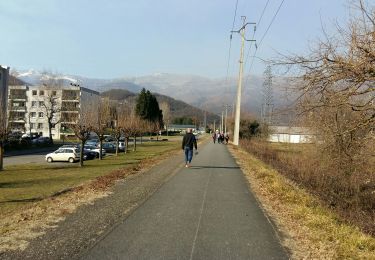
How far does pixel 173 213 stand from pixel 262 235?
2231 mm

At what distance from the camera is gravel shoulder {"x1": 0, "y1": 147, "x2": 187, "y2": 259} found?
20.0 ft

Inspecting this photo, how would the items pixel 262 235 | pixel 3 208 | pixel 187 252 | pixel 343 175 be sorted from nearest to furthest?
pixel 187 252 → pixel 262 235 → pixel 3 208 → pixel 343 175

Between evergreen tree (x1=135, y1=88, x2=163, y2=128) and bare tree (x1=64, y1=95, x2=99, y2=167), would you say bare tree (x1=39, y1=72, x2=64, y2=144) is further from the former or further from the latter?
bare tree (x1=64, y1=95, x2=99, y2=167)

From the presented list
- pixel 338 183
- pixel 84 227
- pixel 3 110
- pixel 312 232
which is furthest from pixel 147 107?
pixel 312 232

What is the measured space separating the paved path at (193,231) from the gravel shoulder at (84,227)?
0.20m

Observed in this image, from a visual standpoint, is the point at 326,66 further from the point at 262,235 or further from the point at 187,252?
the point at 187,252

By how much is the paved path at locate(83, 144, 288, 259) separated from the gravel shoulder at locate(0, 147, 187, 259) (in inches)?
7.9

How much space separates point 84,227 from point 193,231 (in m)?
1.84

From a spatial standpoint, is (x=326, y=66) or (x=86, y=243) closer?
(x=86, y=243)

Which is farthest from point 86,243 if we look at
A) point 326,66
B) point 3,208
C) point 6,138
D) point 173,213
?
point 6,138

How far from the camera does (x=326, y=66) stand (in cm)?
780

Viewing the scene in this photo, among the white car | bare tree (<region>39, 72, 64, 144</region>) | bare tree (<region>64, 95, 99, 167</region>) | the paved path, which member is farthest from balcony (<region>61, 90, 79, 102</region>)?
the paved path

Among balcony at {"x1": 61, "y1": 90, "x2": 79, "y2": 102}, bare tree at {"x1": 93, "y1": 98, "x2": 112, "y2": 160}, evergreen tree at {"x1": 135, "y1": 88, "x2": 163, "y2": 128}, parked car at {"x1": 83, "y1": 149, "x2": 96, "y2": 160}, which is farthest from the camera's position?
evergreen tree at {"x1": 135, "y1": 88, "x2": 163, "y2": 128}

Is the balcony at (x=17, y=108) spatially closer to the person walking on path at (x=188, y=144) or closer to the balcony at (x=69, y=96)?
the balcony at (x=69, y=96)
